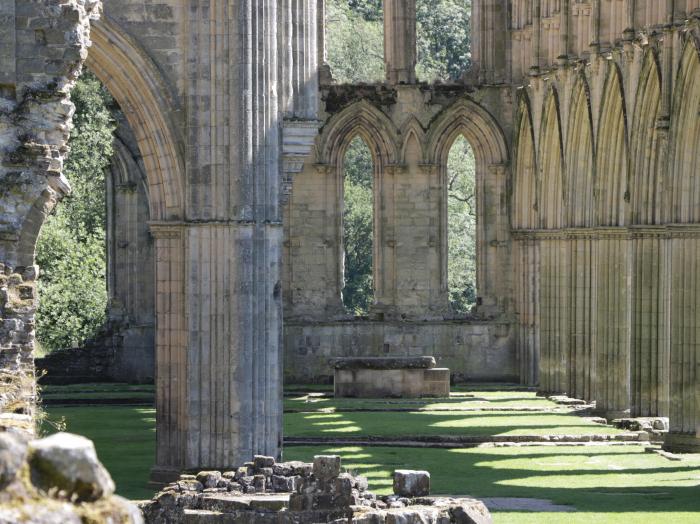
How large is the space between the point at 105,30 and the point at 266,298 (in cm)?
361

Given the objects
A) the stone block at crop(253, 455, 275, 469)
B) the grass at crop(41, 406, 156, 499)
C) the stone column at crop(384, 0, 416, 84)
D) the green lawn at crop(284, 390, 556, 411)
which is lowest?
the green lawn at crop(284, 390, 556, 411)

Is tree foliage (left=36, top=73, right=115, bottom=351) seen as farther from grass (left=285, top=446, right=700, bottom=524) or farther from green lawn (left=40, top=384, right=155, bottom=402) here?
grass (left=285, top=446, right=700, bottom=524)

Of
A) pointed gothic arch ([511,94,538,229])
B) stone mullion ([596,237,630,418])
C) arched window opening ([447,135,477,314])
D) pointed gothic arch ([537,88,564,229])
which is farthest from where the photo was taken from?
arched window opening ([447,135,477,314])

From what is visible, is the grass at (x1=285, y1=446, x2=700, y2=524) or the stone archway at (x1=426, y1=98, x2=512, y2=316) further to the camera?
the stone archway at (x1=426, y1=98, x2=512, y2=316)

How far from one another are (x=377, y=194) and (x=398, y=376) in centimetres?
626

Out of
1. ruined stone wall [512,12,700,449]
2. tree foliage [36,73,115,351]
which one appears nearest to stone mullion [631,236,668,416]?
ruined stone wall [512,12,700,449]

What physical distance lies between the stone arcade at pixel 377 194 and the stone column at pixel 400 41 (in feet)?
0.16

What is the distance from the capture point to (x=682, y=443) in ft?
87.4

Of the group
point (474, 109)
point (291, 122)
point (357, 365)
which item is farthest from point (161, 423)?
point (474, 109)

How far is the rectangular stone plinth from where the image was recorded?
116 feet

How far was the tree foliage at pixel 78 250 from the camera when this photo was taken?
122ft

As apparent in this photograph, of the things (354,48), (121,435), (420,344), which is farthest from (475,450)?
(354,48)

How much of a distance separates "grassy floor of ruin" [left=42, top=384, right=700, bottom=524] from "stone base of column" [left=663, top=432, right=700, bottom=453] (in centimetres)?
33

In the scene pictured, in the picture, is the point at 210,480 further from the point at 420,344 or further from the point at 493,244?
the point at 493,244
